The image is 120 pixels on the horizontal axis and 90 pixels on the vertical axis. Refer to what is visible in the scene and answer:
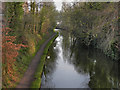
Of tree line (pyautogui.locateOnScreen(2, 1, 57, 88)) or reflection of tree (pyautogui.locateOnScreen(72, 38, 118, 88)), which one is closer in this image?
tree line (pyautogui.locateOnScreen(2, 1, 57, 88))

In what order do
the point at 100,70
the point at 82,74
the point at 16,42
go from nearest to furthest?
the point at 82,74 < the point at 100,70 < the point at 16,42

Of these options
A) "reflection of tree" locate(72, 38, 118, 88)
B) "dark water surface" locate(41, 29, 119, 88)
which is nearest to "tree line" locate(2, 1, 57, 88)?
"dark water surface" locate(41, 29, 119, 88)

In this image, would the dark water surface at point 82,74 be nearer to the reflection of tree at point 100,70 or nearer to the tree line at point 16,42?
the reflection of tree at point 100,70

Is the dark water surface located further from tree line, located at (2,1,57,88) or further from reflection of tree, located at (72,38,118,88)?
tree line, located at (2,1,57,88)

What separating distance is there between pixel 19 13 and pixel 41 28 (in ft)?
51.9

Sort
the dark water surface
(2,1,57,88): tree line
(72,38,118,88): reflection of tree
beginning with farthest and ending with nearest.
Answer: (72,38,118,88): reflection of tree
the dark water surface
(2,1,57,88): tree line

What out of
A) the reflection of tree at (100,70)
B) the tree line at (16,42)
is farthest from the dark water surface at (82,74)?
the tree line at (16,42)

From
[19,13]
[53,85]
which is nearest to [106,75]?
[53,85]

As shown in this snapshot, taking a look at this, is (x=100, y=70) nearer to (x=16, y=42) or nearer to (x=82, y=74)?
(x=82, y=74)

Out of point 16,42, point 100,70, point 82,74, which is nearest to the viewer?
point 82,74

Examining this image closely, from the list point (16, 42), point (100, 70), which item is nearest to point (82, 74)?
point (100, 70)

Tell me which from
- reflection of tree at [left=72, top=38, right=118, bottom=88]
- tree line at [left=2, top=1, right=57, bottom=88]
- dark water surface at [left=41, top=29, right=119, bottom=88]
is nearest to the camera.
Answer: tree line at [left=2, top=1, right=57, bottom=88]

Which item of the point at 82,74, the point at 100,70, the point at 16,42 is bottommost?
the point at 82,74

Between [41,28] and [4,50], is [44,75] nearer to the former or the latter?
[4,50]
